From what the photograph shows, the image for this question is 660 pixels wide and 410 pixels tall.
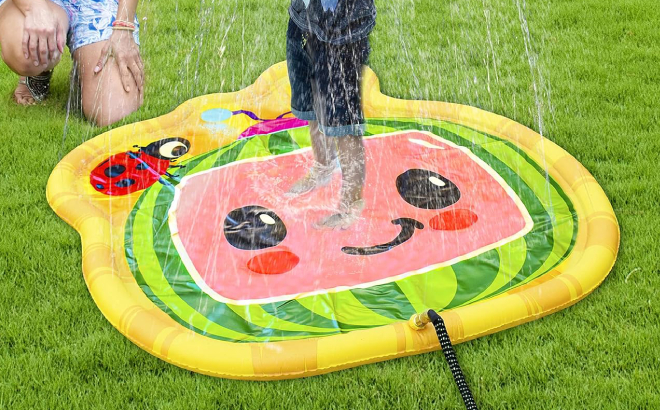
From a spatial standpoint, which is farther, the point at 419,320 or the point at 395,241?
the point at 395,241

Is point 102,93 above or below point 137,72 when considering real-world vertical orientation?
below

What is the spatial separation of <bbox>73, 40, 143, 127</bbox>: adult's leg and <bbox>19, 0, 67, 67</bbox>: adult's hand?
168 mm

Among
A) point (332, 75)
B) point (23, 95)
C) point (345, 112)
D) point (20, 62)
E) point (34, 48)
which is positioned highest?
point (332, 75)

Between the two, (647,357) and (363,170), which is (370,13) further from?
(647,357)

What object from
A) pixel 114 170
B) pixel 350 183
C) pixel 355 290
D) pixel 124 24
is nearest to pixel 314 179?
pixel 350 183

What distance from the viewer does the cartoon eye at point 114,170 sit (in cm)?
309

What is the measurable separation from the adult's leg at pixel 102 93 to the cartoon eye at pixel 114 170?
1.54 ft

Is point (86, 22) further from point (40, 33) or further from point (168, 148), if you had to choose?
point (168, 148)

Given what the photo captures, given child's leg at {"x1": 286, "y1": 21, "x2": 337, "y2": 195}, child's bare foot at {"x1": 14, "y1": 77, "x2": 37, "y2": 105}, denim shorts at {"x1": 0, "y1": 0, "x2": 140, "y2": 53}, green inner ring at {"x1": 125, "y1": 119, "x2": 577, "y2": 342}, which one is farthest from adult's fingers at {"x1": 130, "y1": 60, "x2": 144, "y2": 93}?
child's leg at {"x1": 286, "y1": 21, "x2": 337, "y2": 195}

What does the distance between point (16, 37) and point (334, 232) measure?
1.97 metres

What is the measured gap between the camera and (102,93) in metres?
3.54

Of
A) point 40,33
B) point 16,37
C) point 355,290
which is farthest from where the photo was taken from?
point 16,37

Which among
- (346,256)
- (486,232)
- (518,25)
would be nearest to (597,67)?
(518,25)

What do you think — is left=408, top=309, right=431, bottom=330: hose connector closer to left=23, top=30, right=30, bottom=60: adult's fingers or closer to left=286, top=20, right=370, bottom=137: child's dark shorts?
left=286, top=20, right=370, bottom=137: child's dark shorts
